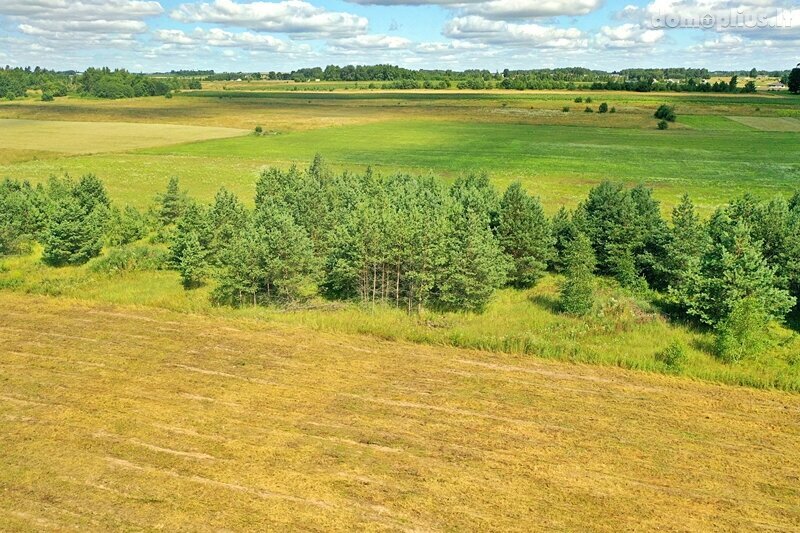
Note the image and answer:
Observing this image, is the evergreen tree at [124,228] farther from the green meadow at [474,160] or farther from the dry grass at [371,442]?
the dry grass at [371,442]

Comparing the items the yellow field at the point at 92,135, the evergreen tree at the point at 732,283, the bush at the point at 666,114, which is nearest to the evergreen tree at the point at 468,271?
the evergreen tree at the point at 732,283

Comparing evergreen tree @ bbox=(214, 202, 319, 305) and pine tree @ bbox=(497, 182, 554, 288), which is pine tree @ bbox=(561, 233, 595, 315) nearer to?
pine tree @ bbox=(497, 182, 554, 288)

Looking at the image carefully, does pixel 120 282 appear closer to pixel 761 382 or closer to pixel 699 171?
pixel 761 382

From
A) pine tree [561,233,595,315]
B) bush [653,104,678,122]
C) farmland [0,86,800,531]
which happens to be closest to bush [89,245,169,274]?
farmland [0,86,800,531]

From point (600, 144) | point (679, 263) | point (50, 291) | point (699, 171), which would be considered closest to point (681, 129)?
point (600, 144)

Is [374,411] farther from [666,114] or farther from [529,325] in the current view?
[666,114]
